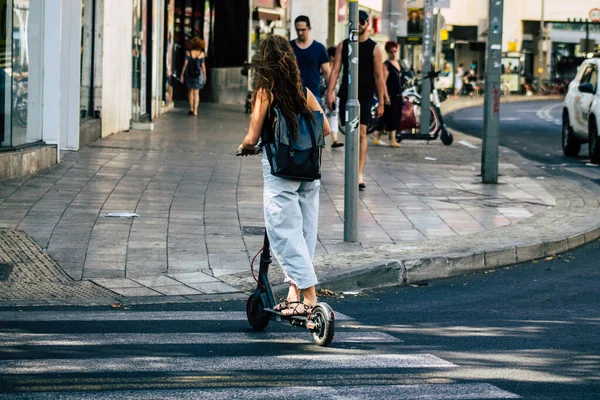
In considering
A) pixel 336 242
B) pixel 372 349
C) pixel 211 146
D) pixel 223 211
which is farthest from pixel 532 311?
pixel 211 146

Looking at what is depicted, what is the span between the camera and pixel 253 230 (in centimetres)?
1044

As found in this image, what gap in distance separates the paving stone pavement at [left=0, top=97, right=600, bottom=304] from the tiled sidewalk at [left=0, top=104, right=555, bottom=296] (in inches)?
0.5

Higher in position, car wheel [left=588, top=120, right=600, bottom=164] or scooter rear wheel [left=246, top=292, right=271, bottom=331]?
car wheel [left=588, top=120, right=600, bottom=164]

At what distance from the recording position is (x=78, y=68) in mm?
16766

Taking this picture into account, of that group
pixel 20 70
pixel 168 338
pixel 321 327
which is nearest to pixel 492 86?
pixel 20 70

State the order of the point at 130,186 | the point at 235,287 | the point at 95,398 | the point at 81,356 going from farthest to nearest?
the point at 130,186, the point at 235,287, the point at 81,356, the point at 95,398

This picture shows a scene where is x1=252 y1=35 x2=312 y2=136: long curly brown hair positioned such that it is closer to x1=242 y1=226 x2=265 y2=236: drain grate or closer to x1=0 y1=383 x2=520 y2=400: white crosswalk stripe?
x1=0 y1=383 x2=520 y2=400: white crosswalk stripe

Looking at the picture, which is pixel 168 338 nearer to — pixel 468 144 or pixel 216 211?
pixel 216 211

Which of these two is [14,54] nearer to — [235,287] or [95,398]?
[235,287]

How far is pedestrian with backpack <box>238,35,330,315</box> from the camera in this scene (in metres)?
6.66

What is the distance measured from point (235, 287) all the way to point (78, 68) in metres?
9.23

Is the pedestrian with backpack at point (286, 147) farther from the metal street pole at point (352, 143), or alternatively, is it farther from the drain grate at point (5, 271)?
the metal street pole at point (352, 143)

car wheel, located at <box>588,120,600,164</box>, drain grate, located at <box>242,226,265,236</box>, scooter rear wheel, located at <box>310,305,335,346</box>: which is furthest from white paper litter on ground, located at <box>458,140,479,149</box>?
scooter rear wheel, located at <box>310,305,335,346</box>

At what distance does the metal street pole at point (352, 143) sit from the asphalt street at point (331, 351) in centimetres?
143
